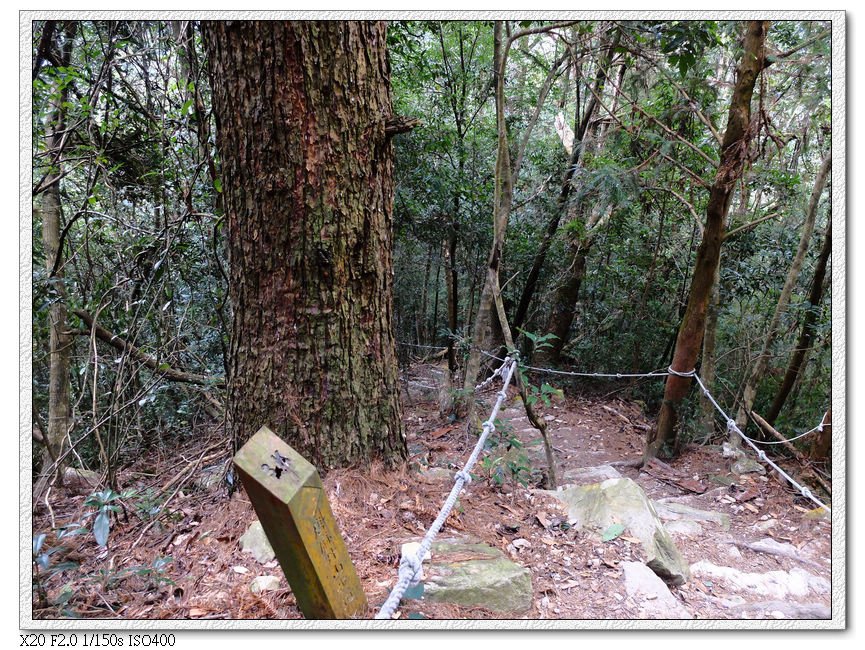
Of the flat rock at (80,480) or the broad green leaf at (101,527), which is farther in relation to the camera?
the flat rock at (80,480)

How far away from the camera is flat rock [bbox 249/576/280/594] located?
5.65 ft

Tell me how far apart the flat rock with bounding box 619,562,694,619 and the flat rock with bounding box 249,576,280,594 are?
139 cm

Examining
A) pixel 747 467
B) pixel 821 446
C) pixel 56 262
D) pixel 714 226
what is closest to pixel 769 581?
pixel 821 446

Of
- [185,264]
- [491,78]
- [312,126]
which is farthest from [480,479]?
[491,78]

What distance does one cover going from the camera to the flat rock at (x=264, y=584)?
1721 mm

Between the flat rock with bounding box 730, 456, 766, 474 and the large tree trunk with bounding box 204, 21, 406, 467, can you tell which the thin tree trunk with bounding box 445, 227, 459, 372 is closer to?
the flat rock with bounding box 730, 456, 766, 474

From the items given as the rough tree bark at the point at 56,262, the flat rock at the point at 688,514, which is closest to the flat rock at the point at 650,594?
the flat rock at the point at 688,514

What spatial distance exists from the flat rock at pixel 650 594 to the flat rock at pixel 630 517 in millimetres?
114

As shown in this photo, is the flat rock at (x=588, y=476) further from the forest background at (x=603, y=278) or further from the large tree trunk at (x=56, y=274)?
the large tree trunk at (x=56, y=274)

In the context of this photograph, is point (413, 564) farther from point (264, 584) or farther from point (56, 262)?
point (56, 262)

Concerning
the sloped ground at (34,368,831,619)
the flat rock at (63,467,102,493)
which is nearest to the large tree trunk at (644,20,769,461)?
the sloped ground at (34,368,831,619)

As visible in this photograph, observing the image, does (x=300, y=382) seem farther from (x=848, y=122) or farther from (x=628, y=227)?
(x=628, y=227)

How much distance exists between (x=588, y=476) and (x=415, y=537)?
2345 millimetres

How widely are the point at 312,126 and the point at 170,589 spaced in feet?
6.28
